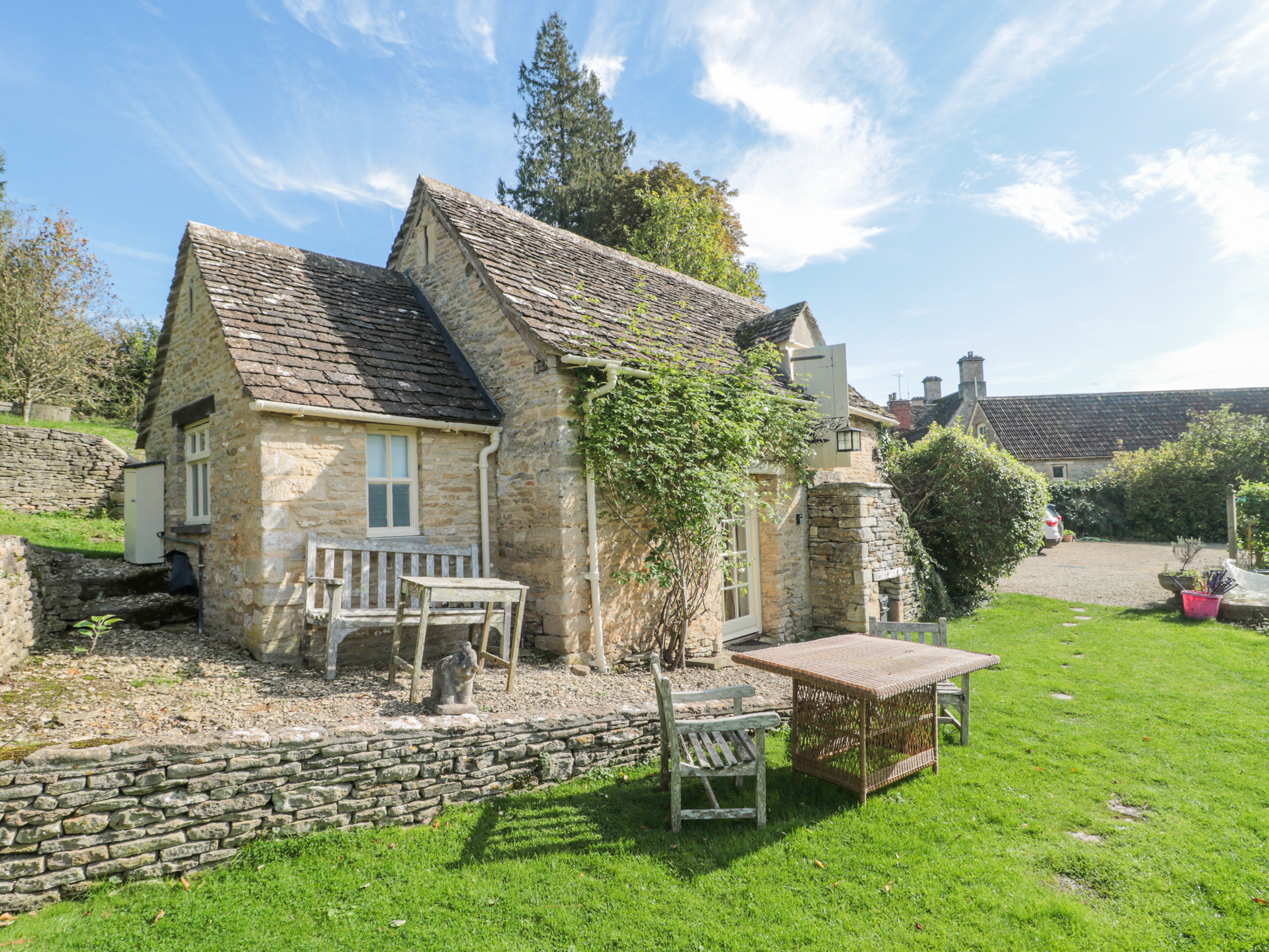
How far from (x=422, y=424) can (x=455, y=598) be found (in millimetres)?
2774

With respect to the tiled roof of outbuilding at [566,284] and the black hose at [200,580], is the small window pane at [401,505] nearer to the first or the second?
the tiled roof of outbuilding at [566,284]

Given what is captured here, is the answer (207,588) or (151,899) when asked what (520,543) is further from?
(151,899)

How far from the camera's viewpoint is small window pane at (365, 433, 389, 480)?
777 cm

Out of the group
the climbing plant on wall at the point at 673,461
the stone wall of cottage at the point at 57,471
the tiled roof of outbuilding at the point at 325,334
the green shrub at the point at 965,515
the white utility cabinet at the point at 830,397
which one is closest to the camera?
the tiled roof of outbuilding at the point at 325,334

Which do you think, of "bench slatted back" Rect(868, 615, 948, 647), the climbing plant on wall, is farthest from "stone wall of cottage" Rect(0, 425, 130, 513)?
"bench slatted back" Rect(868, 615, 948, 647)

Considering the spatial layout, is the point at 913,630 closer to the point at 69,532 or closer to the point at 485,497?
the point at 485,497

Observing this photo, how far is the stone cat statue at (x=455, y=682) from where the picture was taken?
546 cm

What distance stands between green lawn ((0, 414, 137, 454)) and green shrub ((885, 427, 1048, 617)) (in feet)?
67.9

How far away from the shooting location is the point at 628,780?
A: 5613 millimetres

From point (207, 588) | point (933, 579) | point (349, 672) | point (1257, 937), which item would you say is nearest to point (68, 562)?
point (207, 588)

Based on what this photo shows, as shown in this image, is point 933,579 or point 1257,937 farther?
point 933,579

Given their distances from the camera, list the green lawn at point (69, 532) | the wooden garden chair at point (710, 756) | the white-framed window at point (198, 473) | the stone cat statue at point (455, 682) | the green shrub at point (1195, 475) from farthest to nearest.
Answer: the green shrub at point (1195, 475) < the green lawn at point (69, 532) < the white-framed window at point (198, 473) < the stone cat statue at point (455, 682) < the wooden garden chair at point (710, 756)

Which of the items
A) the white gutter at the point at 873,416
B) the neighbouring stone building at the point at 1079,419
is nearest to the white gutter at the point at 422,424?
the white gutter at the point at 873,416

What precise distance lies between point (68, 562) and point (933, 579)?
15.0m
